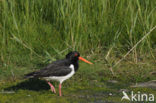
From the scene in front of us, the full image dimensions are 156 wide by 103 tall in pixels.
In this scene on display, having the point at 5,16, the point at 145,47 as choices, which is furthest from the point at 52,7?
the point at 145,47

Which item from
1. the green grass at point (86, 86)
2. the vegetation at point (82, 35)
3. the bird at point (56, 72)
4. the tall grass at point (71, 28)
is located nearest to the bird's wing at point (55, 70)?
the bird at point (56, 72)

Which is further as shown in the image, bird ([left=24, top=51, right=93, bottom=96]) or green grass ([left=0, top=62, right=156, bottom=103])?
bird ([left=24, top=51, right=93, bottom=96])

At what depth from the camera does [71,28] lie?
7.61 m

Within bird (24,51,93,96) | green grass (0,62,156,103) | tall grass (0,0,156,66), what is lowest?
green grass (0,62,156,103)

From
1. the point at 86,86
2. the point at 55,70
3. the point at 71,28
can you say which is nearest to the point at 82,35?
the point at 71,28

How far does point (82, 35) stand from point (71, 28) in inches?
16.8

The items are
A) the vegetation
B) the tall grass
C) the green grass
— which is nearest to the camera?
the green grass

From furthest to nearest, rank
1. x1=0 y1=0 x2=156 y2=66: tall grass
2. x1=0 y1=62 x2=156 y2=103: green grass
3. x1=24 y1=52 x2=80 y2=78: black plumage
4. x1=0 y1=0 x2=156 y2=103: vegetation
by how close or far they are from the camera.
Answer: x1=0 y1=0 x2=156 y2=66: tall grass < x1=0 y1=0 x2=156 y2=103: vegetation < x1=24 y1=52 x2=80 y2=78: black plumage < x1=0 y1=62 x2=156 y2=103: green grass

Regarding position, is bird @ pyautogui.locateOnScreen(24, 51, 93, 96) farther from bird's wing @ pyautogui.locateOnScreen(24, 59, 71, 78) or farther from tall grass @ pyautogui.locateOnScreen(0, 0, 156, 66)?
tall grass @ pyautogui.locateOnScreen(0, 0, 156, 66)

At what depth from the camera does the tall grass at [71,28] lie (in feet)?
25.5

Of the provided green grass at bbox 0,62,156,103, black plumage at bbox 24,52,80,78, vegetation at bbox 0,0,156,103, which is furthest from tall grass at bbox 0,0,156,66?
black plumage at bbox 24,52,80,78

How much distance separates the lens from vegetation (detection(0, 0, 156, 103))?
7.57 m

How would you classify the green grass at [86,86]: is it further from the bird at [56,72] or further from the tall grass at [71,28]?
the tall grass at [71,28]

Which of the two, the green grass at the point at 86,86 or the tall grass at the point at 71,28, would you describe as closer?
the green grass at the point at 86,86
